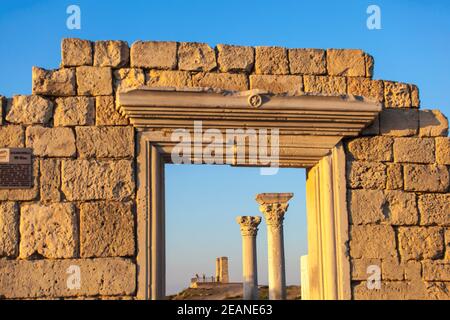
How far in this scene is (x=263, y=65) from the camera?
676 cm

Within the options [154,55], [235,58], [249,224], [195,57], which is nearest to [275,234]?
[249,224]

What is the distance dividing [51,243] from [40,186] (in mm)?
541

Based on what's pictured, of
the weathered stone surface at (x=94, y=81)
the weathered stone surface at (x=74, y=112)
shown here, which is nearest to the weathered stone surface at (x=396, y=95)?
the weathered stone surface at (x=94, y=81)

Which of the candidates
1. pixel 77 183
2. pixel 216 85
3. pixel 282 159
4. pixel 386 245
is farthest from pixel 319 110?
pixel 77 183

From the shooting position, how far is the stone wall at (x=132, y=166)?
6141 millimetres

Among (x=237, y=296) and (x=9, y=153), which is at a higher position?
(x=9, y=153)

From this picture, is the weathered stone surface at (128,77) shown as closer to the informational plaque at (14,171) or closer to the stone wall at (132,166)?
the stone wall at (132,166)

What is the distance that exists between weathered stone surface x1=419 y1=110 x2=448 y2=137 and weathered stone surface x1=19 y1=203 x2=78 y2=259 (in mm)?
3596

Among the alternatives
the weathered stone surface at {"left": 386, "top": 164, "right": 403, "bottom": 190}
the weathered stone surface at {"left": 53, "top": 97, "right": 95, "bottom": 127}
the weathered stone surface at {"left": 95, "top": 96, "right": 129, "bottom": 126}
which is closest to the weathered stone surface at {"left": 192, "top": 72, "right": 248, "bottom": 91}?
the weathered stone surface at {"left": 95, "top": 96, "right": 129, "bottom": 126}

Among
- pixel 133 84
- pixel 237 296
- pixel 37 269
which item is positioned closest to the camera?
pixel 37 269

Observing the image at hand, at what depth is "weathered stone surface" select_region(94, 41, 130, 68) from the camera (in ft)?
21.4

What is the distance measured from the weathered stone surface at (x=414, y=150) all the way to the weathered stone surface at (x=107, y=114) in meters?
2.73

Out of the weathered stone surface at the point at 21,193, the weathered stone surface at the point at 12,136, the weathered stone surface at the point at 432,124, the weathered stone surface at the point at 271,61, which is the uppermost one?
the weathered stone surface at the point at 271,61

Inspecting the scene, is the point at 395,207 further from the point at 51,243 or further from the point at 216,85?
the point at 51,243
